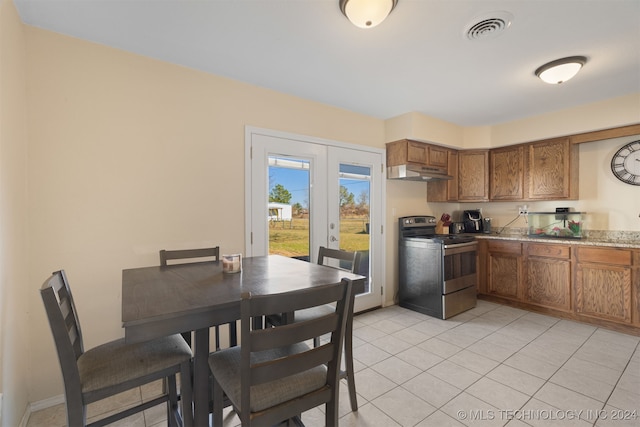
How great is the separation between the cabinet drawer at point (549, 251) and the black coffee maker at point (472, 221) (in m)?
0.84

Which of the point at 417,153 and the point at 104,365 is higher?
the point at 417,153

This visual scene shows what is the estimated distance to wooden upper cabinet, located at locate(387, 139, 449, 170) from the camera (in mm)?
3582

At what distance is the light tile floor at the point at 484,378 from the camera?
1.77 m

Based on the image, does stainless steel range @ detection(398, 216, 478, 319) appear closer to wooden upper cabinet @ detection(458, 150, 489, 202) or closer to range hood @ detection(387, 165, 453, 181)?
range hood @ detection(387, 165, 453, 181)

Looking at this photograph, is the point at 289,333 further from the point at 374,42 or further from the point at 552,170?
the point at 552,170

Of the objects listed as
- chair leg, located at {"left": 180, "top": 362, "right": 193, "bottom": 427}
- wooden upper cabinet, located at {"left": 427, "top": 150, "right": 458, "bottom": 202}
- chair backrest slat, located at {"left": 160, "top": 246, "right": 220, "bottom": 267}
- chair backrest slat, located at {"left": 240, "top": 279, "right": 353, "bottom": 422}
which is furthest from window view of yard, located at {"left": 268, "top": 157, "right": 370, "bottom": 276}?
chair leg, located at {"left": 180, "top": 362, "right": 193, "bottom": 427}

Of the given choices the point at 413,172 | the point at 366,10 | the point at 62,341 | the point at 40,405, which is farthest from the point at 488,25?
the point at 40,405

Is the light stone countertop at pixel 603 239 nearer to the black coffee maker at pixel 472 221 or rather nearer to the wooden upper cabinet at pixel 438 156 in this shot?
the black coffee maker at pixel 472 221

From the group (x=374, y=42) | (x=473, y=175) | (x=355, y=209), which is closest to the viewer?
(x=374, y=42)

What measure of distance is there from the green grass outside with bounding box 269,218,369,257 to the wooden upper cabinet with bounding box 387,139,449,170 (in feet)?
2.89

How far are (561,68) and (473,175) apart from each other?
203cm

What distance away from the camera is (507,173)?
399 centimetres

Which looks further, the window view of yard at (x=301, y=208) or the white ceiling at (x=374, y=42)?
the window view of yard at (x=301, y=208)

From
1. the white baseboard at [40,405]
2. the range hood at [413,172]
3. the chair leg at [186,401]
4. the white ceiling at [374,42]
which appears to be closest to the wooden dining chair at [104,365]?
the chair leg at [186,401]
